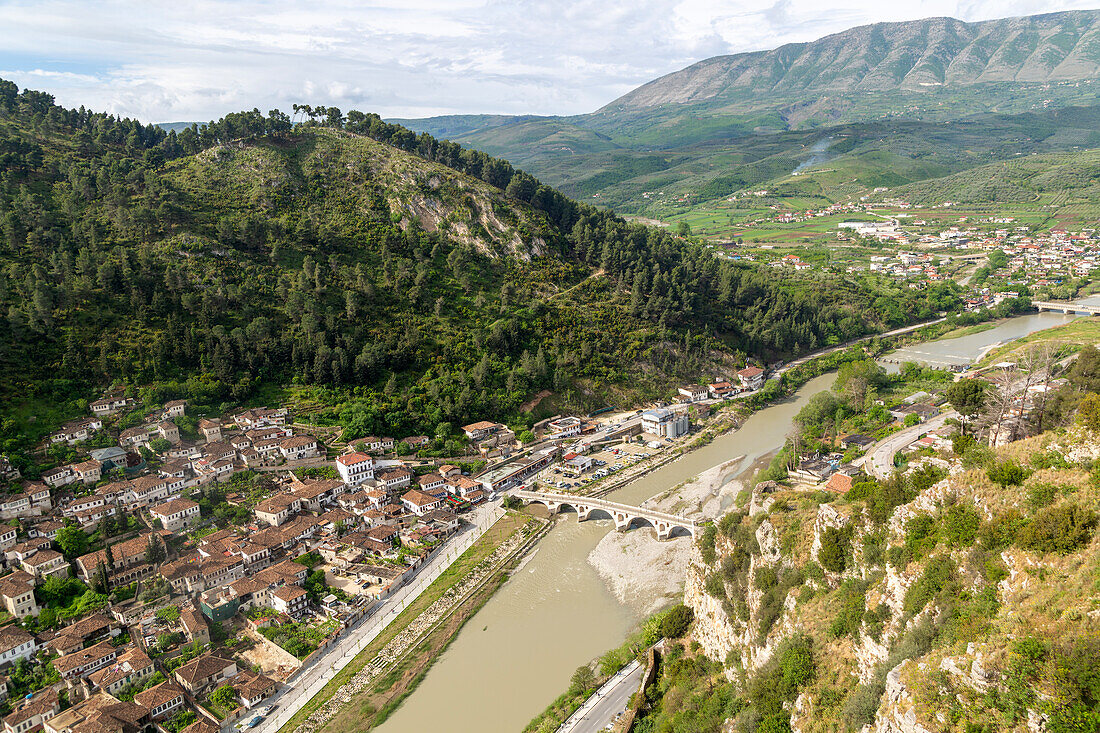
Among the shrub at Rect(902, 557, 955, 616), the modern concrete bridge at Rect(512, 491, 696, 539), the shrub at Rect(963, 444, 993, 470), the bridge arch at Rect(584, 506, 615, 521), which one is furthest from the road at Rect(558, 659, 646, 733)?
the bridge arch at Rect(584, 506, 615, 521)

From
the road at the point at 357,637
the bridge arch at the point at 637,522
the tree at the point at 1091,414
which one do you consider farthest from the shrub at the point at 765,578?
the road at the point at 357,637

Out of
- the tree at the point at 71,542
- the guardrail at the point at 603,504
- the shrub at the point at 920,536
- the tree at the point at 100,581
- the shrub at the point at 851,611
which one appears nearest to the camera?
the shrub at the point at 920,536

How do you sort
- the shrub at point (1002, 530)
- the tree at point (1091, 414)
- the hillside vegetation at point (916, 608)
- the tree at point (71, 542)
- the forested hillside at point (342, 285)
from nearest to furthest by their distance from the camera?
the hillside vegetation at point (916, 608) → the shrub at point (1002, 530) → the tree at point (1091, 414) → the tree at point (71, 542) → the forested hillside at point (342, 285)

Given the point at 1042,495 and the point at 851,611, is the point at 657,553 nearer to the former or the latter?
the point at 851,611

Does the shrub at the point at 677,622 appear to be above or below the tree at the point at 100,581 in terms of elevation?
below

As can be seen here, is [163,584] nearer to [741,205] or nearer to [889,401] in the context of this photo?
[889,401]

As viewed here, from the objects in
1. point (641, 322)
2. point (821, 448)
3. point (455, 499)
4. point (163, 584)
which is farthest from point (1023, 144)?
point (163, 584)

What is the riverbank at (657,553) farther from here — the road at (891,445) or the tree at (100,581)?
the tree at (100,581)
